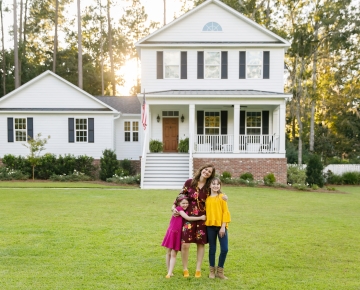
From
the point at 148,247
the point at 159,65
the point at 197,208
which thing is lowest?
the point at 148,247

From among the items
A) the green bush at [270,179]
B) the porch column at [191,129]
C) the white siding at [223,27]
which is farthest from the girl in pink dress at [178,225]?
the white siding at [223,27]

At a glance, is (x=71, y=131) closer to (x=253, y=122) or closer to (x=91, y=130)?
(x=91, y=130)

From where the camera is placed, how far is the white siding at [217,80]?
21.2 m

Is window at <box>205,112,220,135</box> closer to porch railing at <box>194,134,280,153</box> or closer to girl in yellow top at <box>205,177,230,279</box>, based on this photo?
porch railing at <box>194,134,280,153</box>

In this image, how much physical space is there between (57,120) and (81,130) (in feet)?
4.70

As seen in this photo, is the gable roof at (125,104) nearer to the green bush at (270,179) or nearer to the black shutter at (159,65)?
the black shutter at (159,65)

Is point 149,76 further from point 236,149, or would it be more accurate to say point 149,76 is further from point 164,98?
point 236,149

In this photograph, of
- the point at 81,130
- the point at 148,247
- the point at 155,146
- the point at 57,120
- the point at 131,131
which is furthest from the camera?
the point at 131,131

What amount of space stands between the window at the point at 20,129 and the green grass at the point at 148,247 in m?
10.5

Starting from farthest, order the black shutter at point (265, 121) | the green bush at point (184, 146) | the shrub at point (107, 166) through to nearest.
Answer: the black shutter at point (265, 121)
the green bush at point (184, 146)
the shrub at point (107, 166)

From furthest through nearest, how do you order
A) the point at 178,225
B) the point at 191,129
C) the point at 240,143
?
the point at 240,143, the point at 191,129, the point at 178,225

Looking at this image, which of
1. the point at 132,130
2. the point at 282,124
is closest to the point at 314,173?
the point at 282,124

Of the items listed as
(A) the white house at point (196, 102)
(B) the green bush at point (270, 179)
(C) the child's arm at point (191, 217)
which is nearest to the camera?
(C) the child's arm at point (191, 217)

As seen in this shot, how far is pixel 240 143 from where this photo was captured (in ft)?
69.1
